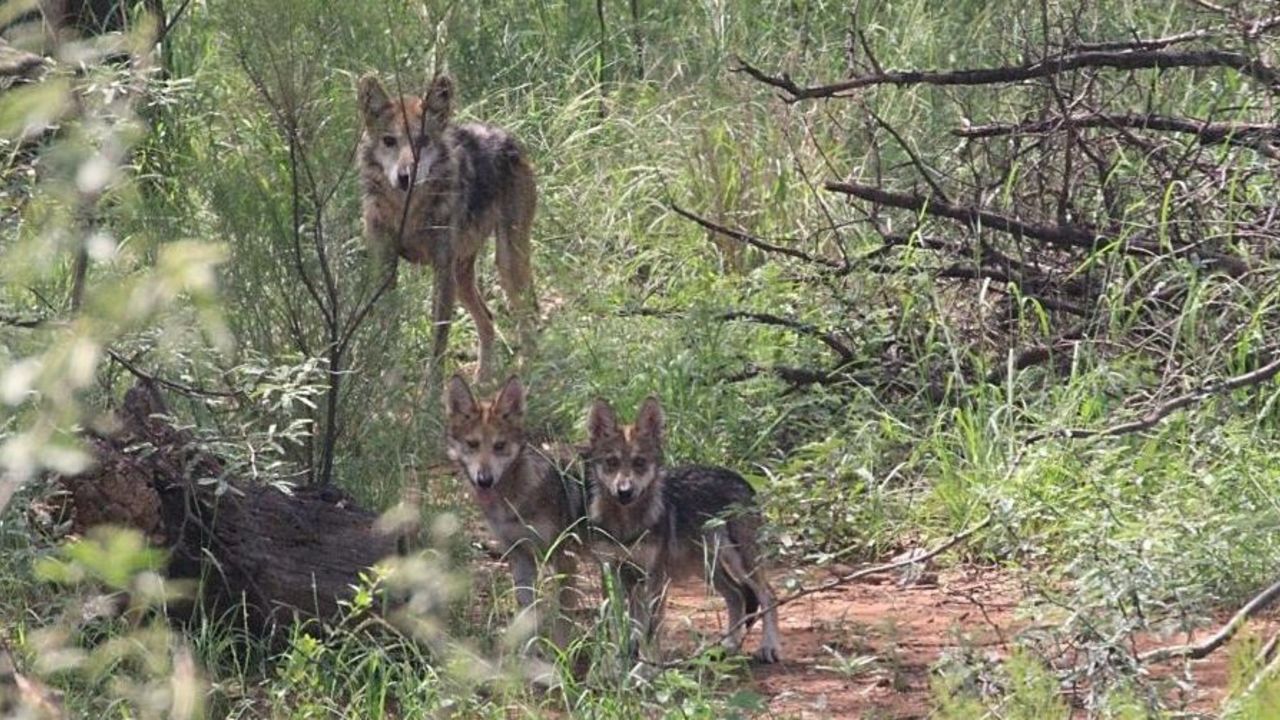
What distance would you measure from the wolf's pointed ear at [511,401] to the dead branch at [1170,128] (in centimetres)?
177

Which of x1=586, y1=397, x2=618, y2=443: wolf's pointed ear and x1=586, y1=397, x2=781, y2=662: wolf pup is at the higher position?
x1=586, y1=397, x2=618, y2=443: wolf's pointed ear

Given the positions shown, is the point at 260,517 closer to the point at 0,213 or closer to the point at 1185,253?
the point at 0,213

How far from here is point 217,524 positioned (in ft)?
19.9

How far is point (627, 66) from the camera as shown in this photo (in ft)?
39.7

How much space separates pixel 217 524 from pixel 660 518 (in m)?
1.37

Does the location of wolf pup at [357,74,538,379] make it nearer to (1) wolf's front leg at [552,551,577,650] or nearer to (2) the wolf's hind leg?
(2) the wolf's hind leg

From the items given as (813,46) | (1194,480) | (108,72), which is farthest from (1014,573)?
(813,46)

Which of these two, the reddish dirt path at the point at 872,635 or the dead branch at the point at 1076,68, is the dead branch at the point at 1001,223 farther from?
the reddish dirt path at the point at 872,635

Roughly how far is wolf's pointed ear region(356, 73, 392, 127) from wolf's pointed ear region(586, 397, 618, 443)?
1.43 meters

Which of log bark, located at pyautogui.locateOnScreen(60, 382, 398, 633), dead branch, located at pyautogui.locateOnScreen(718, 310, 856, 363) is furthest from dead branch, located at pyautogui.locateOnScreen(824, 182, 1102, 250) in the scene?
log bark, located at pyautogui.locateOnScreen(60, 382, 398, 633)

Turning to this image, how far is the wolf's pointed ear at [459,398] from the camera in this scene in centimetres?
714

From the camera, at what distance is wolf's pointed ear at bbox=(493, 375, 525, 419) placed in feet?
23.4

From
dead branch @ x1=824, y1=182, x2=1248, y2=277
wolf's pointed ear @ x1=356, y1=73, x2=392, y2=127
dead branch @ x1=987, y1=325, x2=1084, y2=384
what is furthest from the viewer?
wolf's pointed ear @ x1=356, y1=73, x2=392, y2=127

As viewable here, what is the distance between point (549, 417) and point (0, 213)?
3864mm
